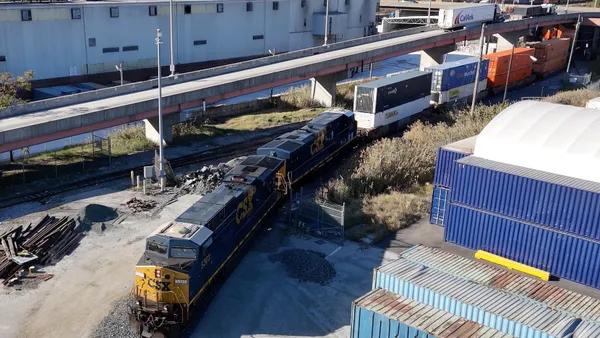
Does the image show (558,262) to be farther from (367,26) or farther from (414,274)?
(367,26)

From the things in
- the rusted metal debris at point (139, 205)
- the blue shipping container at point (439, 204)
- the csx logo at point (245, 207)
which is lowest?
the rusted metal debris at point (139, 205)

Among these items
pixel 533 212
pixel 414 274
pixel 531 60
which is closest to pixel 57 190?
pixel 414 274

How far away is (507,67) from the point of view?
58.6 meters

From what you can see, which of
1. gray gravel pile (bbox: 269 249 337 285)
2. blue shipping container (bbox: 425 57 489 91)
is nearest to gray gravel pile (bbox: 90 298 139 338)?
gray gravel pile (bbox: 269 249 337 285)

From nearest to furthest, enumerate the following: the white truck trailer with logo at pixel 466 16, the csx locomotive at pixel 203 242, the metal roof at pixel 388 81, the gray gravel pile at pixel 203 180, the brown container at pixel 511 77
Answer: the csx locomotive at pixel 203 242 < the gray gravel pile at pixel 203 180 < the metal roof at pixel 388 81 < the brown container at pixel 511 77 < the white truck trailer with logo at pixel 466 16

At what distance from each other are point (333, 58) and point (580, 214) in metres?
34.8

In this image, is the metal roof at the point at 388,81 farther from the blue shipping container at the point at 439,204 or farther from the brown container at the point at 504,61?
the brown container at the point at 504,61

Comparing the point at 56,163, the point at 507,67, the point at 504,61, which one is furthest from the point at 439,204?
the point at 507,67

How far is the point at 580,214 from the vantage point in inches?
866

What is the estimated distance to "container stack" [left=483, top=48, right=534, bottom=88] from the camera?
5700 centimetres

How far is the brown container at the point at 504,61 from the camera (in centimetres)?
5691

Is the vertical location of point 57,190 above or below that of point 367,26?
below

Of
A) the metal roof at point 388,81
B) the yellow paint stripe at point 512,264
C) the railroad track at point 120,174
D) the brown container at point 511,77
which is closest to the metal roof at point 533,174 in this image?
the yellow paint stripe at point 512,264

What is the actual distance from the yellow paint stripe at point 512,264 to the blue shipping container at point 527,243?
0.58 ft
